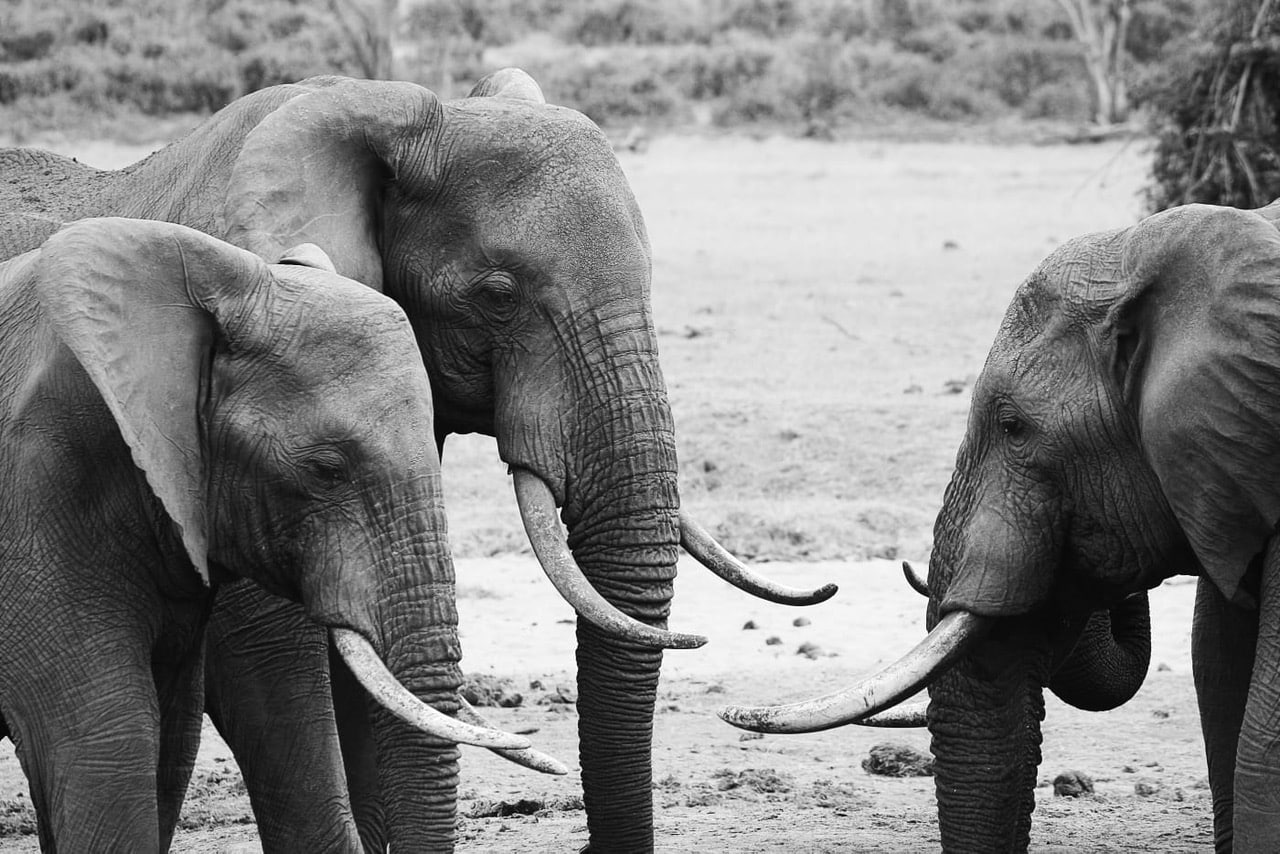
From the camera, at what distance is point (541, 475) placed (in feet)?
15.3

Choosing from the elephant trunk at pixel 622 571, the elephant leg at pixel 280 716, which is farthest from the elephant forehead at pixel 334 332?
the elephant trunk at pixel 622 571

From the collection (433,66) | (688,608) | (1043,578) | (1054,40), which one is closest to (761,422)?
(688,608)

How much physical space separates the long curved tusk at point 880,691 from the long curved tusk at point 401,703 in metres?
0.58

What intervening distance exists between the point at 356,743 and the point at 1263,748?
2054 mm

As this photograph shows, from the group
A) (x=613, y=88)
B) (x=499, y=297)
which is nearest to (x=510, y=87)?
(x=499, y=297)

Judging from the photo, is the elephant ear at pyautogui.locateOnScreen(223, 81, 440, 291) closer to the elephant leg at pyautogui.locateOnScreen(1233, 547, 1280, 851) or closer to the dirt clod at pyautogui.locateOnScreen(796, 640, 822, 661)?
the elephant leg at pyautogui.locateOnScreen(1233, 547, 1280, 851)

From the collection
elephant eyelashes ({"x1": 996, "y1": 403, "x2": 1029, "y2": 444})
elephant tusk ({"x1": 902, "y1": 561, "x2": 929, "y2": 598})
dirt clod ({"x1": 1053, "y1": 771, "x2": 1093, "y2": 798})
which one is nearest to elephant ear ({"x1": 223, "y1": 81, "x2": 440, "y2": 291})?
elephant tusk ({"x1": 902, "y1": 561, "x2": 929, "y2": 598})

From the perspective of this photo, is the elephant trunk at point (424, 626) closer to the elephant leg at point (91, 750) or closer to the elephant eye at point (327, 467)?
the elephant eye at point (327, 467)

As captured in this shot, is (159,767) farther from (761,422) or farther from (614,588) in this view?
(761,422)

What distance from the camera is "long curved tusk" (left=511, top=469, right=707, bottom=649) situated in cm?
437

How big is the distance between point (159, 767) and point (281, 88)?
5.01 ft

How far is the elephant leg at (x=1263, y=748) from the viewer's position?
3611 millimetres

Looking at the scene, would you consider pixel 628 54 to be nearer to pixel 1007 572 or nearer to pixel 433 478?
pixel 1007 572

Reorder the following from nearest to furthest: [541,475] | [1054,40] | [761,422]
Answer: [541,475] → [761,422] → [1054,40]
